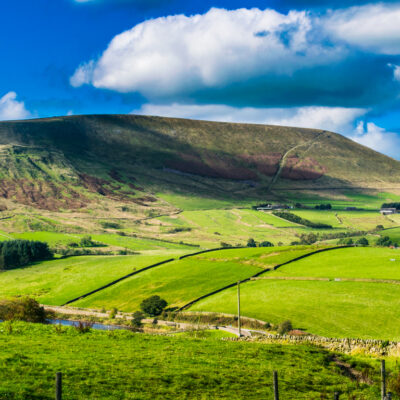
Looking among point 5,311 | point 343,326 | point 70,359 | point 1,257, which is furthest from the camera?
point 1,257

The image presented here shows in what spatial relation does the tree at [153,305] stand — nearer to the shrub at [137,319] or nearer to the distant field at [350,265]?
the shrub at [137,319]

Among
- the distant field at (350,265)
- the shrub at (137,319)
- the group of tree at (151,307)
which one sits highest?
the distant field at (350,265)

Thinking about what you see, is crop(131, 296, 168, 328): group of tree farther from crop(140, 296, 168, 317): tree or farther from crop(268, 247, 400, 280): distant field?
crop(268, 247, 400, 280): distant field

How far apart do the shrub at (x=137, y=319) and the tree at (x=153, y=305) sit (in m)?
3.05

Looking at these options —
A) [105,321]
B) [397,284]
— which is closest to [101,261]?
[105,321]

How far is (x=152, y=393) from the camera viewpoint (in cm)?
2595

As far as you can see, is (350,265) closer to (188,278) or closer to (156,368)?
(188,278)

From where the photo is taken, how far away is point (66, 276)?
146 m

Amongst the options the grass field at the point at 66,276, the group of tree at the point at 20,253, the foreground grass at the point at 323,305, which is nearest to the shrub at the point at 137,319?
the foreground grass at the point at 323,305

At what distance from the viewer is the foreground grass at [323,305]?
77.8m

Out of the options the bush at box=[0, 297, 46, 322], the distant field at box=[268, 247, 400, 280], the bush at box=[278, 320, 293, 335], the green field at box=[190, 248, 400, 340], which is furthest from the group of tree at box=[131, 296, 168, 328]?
the bush at box=[0, 297, 46, 322]

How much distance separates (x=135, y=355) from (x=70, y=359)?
4.41m

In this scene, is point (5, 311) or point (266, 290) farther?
point (266, 290)

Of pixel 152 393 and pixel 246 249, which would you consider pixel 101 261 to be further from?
pixel 152 393
